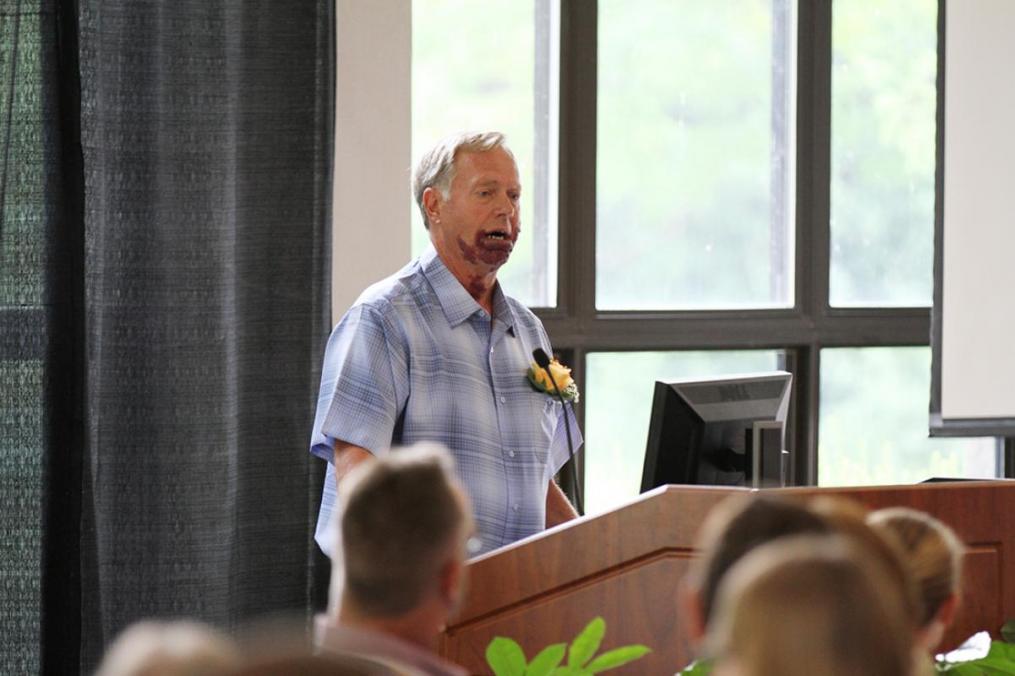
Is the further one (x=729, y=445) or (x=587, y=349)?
(x=587, y=349)

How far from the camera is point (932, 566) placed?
128cm

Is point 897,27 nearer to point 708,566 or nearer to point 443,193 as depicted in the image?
point 443,193

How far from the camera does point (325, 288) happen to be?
3.66 meters

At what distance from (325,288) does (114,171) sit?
61 centimetres

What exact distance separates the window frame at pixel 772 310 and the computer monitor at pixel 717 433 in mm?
1570

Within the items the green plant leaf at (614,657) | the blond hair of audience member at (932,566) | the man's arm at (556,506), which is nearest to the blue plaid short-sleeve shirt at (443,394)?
the man's arm at (556,506)

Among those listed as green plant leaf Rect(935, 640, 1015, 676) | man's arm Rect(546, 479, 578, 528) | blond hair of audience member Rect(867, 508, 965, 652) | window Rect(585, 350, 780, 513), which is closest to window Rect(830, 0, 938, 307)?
window Rect(585, 350, 780, 513)

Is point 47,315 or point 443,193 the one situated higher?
point 443,193

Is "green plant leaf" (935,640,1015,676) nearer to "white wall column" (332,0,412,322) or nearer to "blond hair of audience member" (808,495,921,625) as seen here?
"blond hair of audience member" (808,495,921,625)

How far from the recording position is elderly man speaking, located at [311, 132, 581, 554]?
2711 millimetres

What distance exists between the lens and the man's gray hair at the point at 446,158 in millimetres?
2922

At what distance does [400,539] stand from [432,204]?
196 centimetres

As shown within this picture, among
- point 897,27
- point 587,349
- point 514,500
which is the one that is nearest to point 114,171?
point 514,500

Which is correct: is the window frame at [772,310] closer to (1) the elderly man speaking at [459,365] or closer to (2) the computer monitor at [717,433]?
(1) the elderly man speaking at [459,365]
